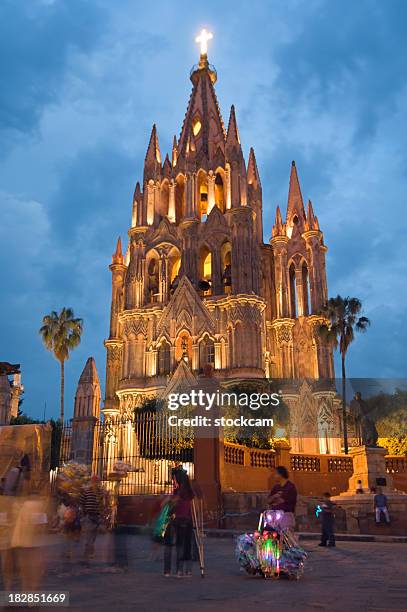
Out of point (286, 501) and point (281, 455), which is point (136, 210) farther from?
point (286, 501)

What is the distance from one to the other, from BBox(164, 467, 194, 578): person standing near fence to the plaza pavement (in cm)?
23

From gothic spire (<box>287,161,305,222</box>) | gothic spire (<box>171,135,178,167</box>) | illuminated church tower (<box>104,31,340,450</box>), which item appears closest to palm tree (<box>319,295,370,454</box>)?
illuminated church tower (<box>104,31,340,450</box>)

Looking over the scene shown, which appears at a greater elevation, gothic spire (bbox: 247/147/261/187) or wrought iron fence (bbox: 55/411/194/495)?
gothic spire (bbox: 247/147/261/187)

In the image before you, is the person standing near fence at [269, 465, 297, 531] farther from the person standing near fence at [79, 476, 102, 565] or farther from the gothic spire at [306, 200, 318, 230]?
the gothic spire at [306, 200, 318, 230]

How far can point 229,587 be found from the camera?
7957 mm

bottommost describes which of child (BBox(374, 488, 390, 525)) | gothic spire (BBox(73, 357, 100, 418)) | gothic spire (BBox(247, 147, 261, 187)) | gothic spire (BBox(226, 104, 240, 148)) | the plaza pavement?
the plaza pavement

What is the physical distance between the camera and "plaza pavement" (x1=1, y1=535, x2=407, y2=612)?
6504 millimetres

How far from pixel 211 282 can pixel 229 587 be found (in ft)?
137

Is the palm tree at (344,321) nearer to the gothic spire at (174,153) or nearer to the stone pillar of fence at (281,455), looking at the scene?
the stone pillar of fence at (281,455)

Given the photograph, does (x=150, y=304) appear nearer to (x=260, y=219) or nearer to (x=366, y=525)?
(x=260, y=219)

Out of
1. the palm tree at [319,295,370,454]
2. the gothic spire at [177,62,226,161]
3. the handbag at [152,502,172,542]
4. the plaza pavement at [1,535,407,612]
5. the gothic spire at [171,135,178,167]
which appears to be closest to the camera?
the plaza pavement at [1,535,407,612]

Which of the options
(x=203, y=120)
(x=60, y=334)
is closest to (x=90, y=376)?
(x=60, y=334)

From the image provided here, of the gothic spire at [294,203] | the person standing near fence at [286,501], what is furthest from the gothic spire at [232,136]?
the person standing near fence at [286,501]

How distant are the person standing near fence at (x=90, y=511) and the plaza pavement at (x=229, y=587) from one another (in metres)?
0.39
